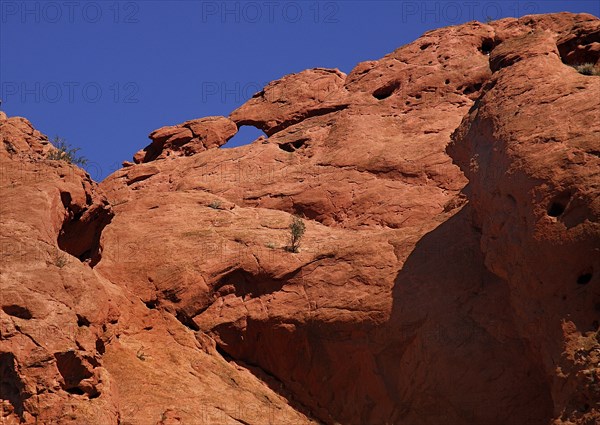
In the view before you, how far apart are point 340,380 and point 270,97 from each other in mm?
15047

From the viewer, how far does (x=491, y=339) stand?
57.1 ft

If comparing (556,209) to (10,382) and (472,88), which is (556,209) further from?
(472,88)

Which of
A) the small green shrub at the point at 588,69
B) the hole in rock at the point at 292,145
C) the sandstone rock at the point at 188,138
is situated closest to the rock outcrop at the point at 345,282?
the small green shrub at the point at 588,69

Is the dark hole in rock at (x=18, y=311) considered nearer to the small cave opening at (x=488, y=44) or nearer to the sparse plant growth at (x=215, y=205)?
the sparse plant growth at (x=215, y=205)

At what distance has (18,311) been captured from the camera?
48.1 feet

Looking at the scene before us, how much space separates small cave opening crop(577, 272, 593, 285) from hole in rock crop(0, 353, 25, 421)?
27.1 feet

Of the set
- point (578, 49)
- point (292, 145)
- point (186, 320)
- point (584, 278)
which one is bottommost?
point (584, 278)

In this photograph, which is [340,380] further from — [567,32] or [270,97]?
[270,97]

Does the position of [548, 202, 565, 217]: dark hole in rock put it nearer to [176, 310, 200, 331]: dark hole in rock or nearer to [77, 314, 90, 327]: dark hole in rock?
[77, 314, 90, 327]: dark hole in rock

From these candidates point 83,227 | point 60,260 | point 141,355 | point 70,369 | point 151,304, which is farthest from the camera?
point 151,304

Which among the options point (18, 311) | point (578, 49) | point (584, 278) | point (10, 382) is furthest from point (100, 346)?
point (578, 49)

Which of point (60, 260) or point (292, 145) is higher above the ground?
point (292, 145)

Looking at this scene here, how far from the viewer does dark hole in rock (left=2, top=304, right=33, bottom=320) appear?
1460cm

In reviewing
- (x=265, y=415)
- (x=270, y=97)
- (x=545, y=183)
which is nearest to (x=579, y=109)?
(x=545, y=183)
